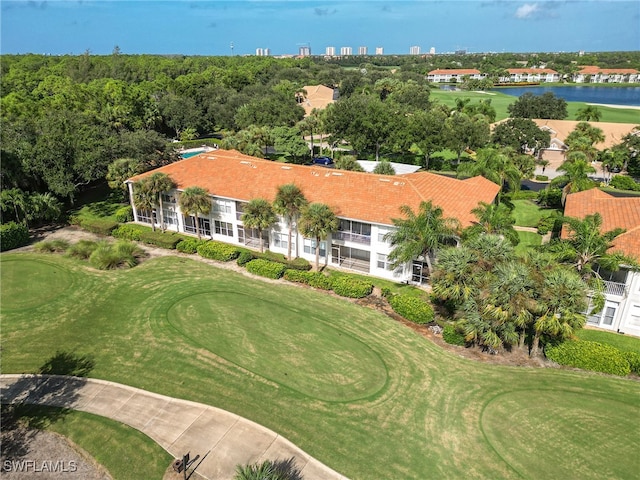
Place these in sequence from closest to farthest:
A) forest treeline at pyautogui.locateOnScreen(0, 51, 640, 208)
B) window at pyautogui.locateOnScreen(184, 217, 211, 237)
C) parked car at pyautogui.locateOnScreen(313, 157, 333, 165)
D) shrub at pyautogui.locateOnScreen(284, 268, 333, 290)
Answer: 1. shrub at pyautogui.locateOnScreen(284, 268, 333, 290)
2. window at pyautogui.locateOnScreen(184, 217, 211, 237)
3. forest treeline at pyautogui.locateOnScreen(0, 51, 640, 208)
4. parked car at pyautogui.locateOnScreen(313, 157, 333, 165)

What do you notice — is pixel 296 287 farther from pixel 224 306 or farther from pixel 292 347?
pixel 292 347

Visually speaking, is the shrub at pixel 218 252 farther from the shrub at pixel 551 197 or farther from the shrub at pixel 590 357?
the shrub at pixel 551 197

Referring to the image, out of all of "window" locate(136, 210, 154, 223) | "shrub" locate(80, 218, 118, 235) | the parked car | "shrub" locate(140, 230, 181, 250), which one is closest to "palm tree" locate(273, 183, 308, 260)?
"shrub" locate(140, 230, 181, 250)

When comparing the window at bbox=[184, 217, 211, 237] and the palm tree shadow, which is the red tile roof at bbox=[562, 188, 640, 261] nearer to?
the window at bbox=[184, 217, 211, 237]

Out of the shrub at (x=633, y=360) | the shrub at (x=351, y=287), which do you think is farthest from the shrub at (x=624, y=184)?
the shrub at (x=351, y=287)

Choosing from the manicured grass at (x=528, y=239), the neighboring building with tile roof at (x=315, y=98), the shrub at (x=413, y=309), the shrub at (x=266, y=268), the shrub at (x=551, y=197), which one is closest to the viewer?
the shrub at (x=413, y=309)
